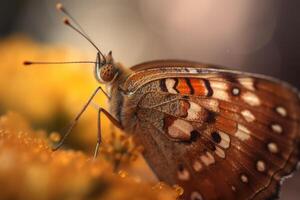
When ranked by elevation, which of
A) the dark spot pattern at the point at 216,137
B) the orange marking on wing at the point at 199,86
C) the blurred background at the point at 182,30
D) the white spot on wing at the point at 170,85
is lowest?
the blurred background at the point at 182,30

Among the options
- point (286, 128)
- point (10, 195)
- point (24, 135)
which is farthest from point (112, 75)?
point (10, 195)

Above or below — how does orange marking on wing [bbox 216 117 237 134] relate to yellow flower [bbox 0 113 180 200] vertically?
above

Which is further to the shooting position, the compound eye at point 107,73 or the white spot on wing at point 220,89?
the compound eye at point 107,73

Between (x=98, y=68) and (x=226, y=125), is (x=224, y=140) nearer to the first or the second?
(x=226, y=125)

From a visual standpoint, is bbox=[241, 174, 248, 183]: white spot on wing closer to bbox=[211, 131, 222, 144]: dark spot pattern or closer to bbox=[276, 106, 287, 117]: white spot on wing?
bbox=[211, 131, 222, 144]: dark spot pattern

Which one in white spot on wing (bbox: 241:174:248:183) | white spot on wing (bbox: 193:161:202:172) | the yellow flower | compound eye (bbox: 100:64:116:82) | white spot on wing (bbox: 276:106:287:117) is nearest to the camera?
the yellow flower

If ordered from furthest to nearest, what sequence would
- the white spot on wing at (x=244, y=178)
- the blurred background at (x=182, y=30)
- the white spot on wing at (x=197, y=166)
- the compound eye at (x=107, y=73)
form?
the blurred background at (x=182, y=30), the compound eye at (x=107, y=73), the white spot on wing at (x=197, y=166), the white spot on wing at (x=244, y=178)

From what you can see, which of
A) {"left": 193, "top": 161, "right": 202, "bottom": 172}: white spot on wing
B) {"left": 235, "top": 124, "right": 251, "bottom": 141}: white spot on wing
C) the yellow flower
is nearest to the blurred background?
{"left": 193, "top": 161, "right": 202, "bottom": 172}: white spot on wing

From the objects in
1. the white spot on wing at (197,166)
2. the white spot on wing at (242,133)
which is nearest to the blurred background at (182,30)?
the white spot on wing at (197,166)

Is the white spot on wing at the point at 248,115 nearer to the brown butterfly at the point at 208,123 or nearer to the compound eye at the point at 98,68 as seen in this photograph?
the brown butterfly at the point at 208,123
